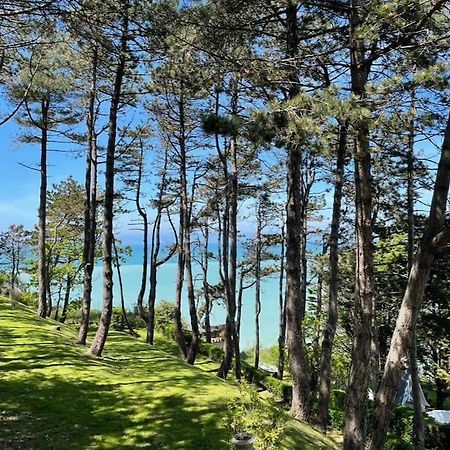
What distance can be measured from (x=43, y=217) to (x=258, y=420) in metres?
12.0

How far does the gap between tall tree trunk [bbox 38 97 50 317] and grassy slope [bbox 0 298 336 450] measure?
5.28m

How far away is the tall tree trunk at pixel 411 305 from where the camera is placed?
4793mm

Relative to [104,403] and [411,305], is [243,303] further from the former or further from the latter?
[411,305]

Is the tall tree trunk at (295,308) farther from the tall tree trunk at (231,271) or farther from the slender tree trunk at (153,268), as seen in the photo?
the slender tree trunk at (153,268)

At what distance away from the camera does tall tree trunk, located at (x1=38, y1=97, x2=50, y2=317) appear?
14.2 metres

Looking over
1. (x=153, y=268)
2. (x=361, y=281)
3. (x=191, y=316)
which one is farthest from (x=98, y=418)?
(x=153, y=268)

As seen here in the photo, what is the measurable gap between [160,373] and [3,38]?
6.21 m

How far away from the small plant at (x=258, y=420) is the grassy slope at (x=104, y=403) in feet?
2.60

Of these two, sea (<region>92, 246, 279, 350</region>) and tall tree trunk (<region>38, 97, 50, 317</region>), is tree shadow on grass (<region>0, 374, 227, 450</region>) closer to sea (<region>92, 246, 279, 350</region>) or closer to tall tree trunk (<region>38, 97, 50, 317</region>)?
tall tree trunk (<region>38, 97, 50, 317</region>)

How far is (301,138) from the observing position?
538cm

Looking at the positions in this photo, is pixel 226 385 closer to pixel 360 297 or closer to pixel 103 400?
pixel 103 400

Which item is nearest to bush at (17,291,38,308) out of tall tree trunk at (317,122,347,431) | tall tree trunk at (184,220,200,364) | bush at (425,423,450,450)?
tall tree trunk at (184,220,200,364)

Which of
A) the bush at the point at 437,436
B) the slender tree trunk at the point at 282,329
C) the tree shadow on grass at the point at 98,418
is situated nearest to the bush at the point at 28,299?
the slender tree trunk at the point at 282,329

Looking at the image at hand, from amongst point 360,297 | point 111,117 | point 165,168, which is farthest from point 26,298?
point 360,297
